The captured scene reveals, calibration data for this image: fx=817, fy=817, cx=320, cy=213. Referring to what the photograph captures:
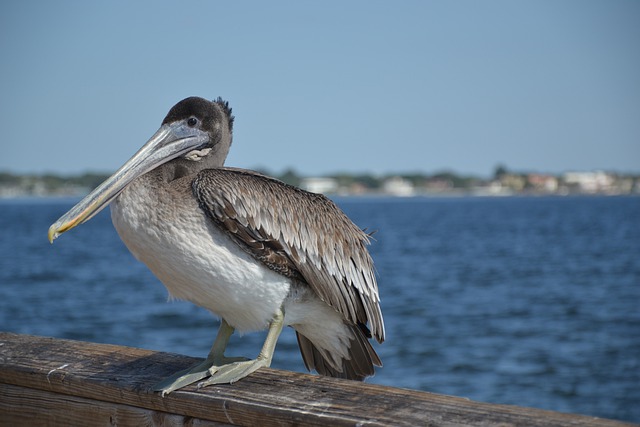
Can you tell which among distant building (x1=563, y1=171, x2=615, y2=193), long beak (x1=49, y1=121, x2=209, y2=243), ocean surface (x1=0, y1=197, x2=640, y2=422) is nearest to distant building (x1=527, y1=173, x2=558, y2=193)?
distant building (x1=563, y1=171, x2=615, y2=193)

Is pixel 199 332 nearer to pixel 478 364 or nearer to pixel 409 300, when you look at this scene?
pixel 478 364

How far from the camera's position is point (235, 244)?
2.95m

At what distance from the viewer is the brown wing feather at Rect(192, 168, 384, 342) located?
297 centimetres

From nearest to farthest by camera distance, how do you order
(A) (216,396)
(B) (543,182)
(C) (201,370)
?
1. (A) (216,396)
2. (C) (201,370)
3. (B) (543,182)

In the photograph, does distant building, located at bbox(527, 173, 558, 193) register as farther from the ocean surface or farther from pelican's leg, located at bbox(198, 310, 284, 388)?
pelican's leg, located at bbox(198, 310, 284, 388)

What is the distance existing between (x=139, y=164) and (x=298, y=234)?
674mm

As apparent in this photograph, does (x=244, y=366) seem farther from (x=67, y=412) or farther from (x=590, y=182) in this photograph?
(x=590, y=182)

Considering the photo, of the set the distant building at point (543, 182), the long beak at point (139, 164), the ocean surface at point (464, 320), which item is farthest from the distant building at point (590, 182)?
the long beak at point (139, 164)

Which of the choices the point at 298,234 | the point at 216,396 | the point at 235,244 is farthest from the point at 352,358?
the point at 216,396

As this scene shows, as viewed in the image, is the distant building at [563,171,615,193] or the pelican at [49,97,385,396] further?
the distant building at [563,171,615,193]

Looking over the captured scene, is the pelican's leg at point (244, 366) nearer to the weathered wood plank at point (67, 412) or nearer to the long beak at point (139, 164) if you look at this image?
the weathered wood plank at point (67, 412)

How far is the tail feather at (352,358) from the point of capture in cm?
343

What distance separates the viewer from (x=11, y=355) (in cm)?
265

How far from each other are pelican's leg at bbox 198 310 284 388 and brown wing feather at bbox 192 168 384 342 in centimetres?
20
